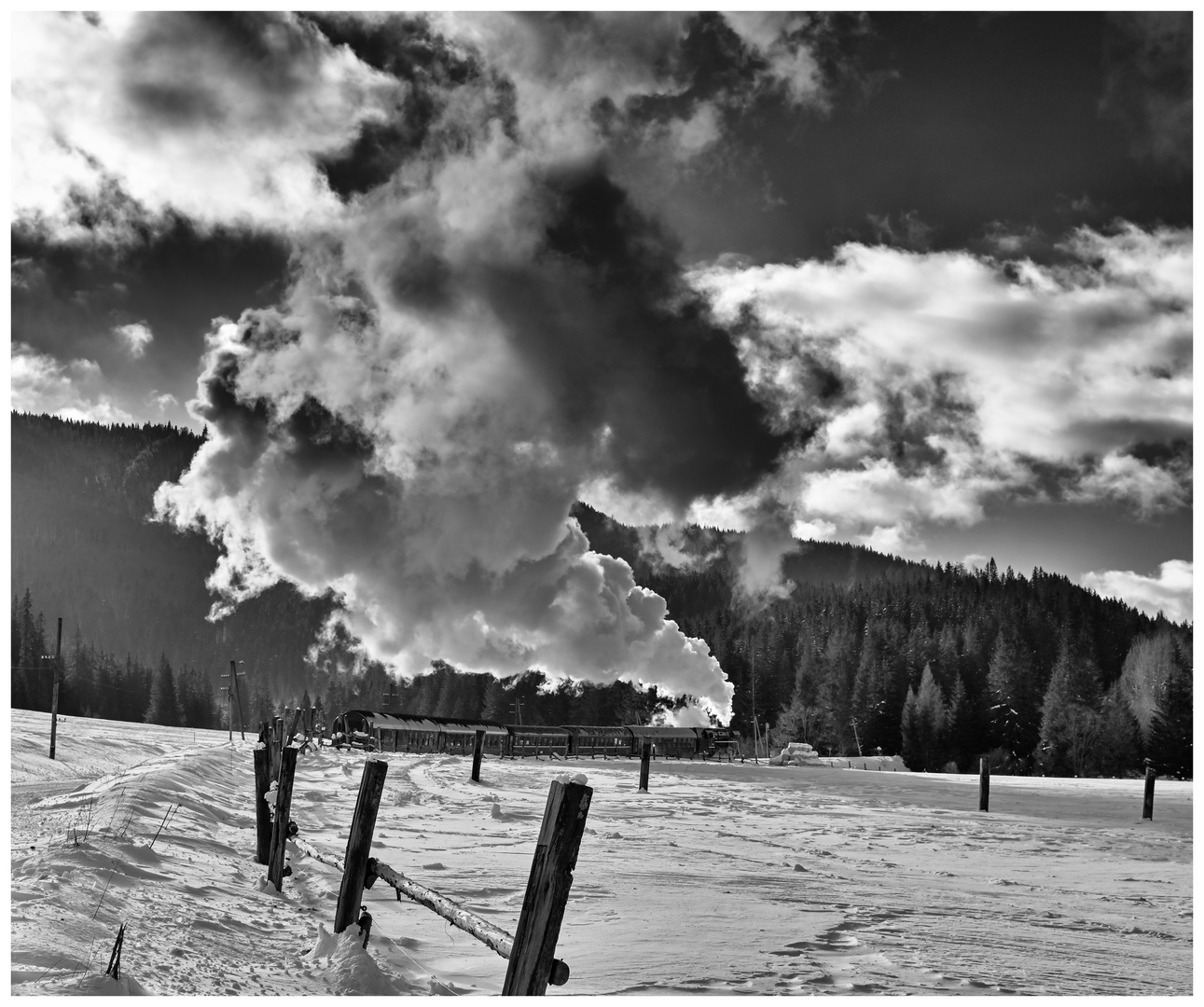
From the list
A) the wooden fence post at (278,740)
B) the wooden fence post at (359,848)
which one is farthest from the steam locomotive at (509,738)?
the wooden fence post at (359,848)

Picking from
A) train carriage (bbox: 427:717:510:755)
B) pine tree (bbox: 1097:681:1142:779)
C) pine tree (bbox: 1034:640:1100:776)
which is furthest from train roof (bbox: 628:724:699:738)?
pine tree (bbox: 1097:681:1142:779)

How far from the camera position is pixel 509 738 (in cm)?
4941

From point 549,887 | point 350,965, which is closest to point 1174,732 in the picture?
point 350,965

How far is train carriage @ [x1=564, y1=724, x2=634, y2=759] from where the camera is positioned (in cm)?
5338

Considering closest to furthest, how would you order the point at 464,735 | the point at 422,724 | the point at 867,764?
1. the point at 422,724
2. the point at 464,735
3. the point at 867,764

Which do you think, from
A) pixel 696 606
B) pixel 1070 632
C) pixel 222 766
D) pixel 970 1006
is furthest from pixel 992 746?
pixel 696 606

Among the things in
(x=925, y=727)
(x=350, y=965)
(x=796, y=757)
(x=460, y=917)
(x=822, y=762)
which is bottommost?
(x=822, y=762)

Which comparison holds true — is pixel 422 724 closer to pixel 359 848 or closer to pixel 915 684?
pixel 359 848

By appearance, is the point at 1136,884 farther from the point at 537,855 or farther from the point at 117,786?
the point at 117,786

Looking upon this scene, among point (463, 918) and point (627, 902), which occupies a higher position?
point (463, 918)

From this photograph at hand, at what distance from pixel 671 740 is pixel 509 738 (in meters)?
13.9

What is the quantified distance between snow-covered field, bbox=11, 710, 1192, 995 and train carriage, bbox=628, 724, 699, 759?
36966 millimetres

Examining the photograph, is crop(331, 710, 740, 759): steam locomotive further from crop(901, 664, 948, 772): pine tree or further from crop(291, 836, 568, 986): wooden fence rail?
crop(291, 836, 568, 986): wooden fence rail

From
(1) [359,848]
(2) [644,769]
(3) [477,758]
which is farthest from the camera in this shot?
(3) [477,758]
